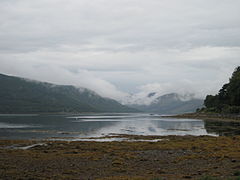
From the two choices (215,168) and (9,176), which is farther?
(215,168)

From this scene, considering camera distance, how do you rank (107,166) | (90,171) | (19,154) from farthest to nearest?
(19,154) < (107,166) < (90,171)

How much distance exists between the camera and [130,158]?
3728 cm

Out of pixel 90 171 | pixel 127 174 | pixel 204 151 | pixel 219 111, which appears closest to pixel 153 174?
pixel 127 174

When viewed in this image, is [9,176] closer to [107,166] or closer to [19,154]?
[107,166]

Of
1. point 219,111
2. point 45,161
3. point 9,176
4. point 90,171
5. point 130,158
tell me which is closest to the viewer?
point 9,176

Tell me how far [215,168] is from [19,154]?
2471 cm

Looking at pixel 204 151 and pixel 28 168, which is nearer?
pixel 28 168

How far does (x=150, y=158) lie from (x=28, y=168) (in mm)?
14392

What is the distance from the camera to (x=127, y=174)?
90.2 ft

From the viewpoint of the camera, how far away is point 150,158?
124ft

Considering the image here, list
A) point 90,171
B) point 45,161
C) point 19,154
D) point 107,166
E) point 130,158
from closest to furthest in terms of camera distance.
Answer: point 90,171
point 107,166
point 45,161
point 130,158
point 19,154

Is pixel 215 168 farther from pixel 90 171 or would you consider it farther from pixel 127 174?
pixel 90 171

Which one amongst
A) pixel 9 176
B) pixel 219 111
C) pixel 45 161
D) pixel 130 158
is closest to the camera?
pixel 9 176

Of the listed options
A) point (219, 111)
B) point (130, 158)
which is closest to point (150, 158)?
point (130, 158)
